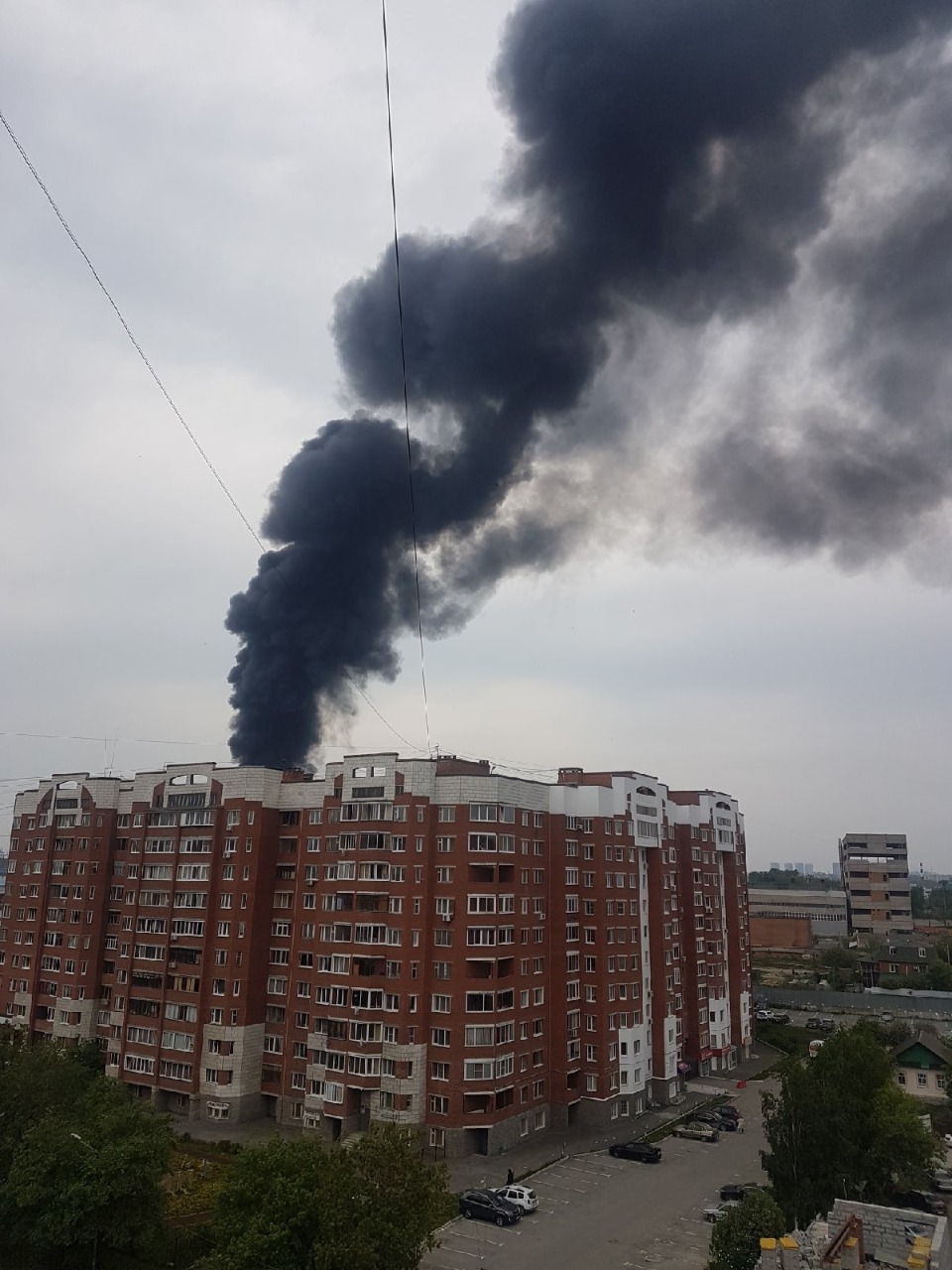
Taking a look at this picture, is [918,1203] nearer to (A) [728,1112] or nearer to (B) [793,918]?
(A) [728,1112]

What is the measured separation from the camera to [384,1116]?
172ft

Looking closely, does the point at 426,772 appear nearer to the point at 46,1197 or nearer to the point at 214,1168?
the point at 214,1168

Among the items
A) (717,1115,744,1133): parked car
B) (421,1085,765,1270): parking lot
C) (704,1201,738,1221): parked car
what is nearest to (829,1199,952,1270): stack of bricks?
(421,1085,765,1270): parking lot

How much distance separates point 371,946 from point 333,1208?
26.8 metres

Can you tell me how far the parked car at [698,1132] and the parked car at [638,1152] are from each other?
4.83 meters

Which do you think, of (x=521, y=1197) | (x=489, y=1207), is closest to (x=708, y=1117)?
(x=521, y=1197)

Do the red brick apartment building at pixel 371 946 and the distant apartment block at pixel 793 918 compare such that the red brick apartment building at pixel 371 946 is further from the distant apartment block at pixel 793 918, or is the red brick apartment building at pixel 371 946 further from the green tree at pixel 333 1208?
the distant apartment block at pixel 793 918

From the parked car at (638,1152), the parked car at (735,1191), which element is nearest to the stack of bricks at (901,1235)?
the parked car at (735,1191)

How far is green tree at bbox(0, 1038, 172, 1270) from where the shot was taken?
3522 centimetres

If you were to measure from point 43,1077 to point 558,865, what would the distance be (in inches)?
1339

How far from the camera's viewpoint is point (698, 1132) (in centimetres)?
5781

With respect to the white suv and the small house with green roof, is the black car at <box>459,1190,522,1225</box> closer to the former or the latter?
the white suv

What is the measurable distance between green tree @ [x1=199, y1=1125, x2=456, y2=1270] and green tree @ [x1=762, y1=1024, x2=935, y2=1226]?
17.3m

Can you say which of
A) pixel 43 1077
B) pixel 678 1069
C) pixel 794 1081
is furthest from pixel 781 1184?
pixel 43 1077
